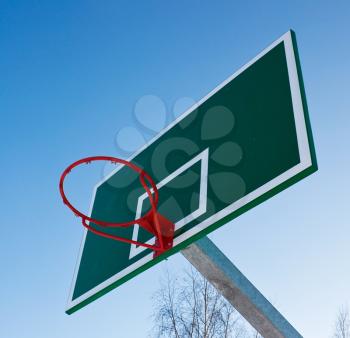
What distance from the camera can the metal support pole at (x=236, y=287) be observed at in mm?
2701

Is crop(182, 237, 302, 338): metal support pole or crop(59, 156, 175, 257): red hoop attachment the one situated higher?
crop(59, 156, 175, 257): red hoop attachment

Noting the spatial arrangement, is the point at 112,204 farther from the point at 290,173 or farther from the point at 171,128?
the point at 290,173

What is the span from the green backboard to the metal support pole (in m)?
0.18

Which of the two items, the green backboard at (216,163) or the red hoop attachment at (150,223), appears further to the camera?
the red hoop attachment at (150,223)

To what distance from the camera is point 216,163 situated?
9.32ft

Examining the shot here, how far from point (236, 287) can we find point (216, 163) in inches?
33.7

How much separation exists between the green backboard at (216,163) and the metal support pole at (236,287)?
182mm

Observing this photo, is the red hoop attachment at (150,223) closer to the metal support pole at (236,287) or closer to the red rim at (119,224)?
the red rim at (119,224)

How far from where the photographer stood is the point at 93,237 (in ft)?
12.3

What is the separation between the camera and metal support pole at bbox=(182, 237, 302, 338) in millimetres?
2701

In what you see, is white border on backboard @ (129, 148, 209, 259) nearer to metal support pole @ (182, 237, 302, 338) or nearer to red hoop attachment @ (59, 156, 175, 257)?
red hoop attachment @ (59, 156, 175, 257)

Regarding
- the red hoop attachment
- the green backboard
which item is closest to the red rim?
the red hoop attachment

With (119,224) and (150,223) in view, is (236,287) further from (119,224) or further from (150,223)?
(119,224)

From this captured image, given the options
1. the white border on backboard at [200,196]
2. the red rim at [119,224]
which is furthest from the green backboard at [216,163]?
the red rim at [119,224]
